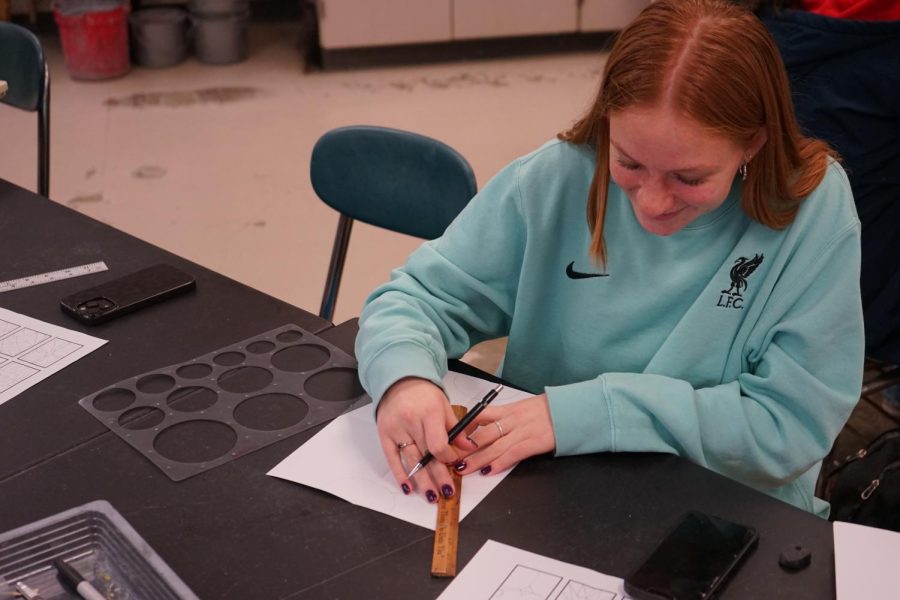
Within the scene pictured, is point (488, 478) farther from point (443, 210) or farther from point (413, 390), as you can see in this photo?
point (443, 210)

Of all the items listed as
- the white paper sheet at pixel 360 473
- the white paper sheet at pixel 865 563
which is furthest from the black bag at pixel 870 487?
the white paper sheet at pixel 360 473

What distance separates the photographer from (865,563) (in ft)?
3.30

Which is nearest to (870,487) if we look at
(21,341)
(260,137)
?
(21,341)

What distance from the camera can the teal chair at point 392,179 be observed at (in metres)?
1.80

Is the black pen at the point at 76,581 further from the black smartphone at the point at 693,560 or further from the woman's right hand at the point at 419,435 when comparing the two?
the black smartphone at the point at 693,560

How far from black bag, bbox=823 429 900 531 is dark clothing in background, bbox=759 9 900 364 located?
1.27 ft

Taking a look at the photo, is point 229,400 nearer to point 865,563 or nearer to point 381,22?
point 865,563

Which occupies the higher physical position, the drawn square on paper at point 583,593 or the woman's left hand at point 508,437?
the woman's left hand at point 508,437

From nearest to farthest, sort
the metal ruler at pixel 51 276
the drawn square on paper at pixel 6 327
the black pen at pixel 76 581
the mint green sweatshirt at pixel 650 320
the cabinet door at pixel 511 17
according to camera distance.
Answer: the black pen at pixel 76 581 → the mint green sweatshirt at pixel 650 320 → the drawn square on paper at pixel 6 327 → the metal ruler at pixel 51 276 → the cabinet door at pixel 511 17

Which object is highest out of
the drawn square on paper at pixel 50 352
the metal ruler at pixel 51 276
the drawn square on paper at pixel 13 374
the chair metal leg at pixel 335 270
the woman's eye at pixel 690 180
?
the woman's eye at pixel 690 180

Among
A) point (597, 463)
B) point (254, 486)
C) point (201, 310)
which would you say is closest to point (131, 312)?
point (201, 310)

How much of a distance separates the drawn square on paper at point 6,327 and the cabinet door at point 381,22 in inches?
130

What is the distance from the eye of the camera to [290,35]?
206 inches

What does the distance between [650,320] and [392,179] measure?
2.27ft
